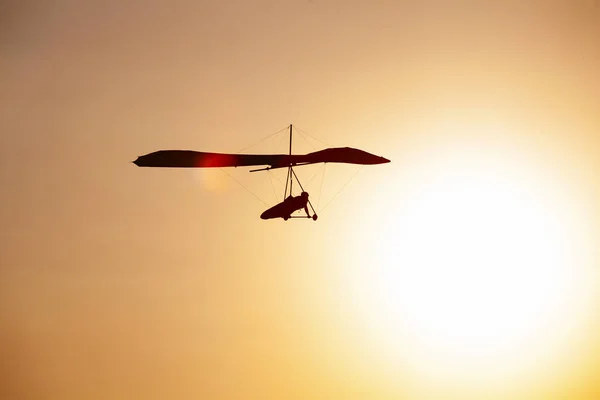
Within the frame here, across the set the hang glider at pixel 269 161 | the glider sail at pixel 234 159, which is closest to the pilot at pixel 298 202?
the hang glider at pixel 269 161

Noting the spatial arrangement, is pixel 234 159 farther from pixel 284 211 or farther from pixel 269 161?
pixel 284 211

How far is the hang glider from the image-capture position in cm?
215

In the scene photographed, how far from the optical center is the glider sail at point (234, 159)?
2.15 meters

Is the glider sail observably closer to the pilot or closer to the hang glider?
the hang glider

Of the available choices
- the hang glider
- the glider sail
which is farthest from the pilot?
the glider sail

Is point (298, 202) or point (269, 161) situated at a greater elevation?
point (269, 161)

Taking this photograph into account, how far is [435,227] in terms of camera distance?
226 centimetres

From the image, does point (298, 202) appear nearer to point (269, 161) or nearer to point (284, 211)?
point (284, 211)

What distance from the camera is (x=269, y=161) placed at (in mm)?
2170

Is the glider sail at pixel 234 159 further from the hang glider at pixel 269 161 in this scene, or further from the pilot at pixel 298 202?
the pilot at pixel 298 202

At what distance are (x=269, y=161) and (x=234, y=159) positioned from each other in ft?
0.46

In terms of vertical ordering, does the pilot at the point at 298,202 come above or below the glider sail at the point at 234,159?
below

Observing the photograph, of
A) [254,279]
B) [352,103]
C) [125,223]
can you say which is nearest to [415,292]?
[254,279]

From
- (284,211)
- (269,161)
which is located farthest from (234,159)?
(284,211)
